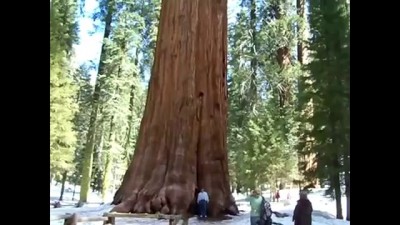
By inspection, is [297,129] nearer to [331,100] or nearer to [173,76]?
[331,100]

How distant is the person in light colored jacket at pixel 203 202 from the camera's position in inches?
88.0

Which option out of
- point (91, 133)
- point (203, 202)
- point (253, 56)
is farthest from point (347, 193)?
point (91, 133)

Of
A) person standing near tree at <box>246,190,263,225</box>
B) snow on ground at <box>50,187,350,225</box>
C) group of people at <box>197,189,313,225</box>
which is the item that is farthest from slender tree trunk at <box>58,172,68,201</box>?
person standing near tree at <box>246,190,263,225</box>

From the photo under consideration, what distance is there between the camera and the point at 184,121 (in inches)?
92.3

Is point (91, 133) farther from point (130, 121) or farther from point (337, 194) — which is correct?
point (337, 194)

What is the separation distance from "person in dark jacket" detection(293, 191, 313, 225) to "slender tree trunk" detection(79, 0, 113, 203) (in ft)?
3.08

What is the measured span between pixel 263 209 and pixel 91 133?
0.86 meters

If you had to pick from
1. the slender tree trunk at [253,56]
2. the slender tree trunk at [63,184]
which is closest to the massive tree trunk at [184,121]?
the slender tree trunk at [253,56]

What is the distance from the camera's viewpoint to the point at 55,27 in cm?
244

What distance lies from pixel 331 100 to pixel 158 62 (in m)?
0.83

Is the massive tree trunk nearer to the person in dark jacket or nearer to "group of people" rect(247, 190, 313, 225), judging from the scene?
"group of people" rect(247, 190, 313, 225)

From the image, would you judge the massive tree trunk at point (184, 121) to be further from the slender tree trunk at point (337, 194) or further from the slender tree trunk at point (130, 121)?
the slender tree trunk at point (337, 194)

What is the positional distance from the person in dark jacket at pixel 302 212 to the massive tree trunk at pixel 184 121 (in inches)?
10.9
